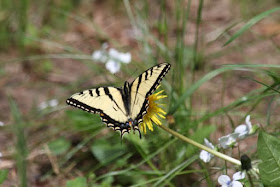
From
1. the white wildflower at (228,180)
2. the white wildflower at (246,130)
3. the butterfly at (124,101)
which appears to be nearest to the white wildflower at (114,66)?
the butterfly at (124,101)

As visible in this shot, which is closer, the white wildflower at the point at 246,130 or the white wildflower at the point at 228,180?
the white wildflower at the point at 228,180

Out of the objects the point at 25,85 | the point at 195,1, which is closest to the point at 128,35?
the point at 195,1

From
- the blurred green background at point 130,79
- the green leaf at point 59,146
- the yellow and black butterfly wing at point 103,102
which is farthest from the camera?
the green leaf at point 59,146

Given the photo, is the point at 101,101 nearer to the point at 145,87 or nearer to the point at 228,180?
the point at 145,87

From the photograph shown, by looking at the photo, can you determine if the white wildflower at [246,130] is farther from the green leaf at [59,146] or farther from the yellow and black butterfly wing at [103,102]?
the green leaf at [59,146]

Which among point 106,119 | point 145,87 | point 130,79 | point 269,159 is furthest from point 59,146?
point 269,159

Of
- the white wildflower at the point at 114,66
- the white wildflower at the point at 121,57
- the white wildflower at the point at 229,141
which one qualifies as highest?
the white wildflower at the point at 121,57

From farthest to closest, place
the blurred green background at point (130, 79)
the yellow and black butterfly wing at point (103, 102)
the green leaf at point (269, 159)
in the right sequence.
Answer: the blurred green background at point (130, 79) → the yellow and black butterfly wing at point (103, 102) → the green leaf at point (269, 159)

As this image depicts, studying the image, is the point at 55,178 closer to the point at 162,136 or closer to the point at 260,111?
the point at 162,136
